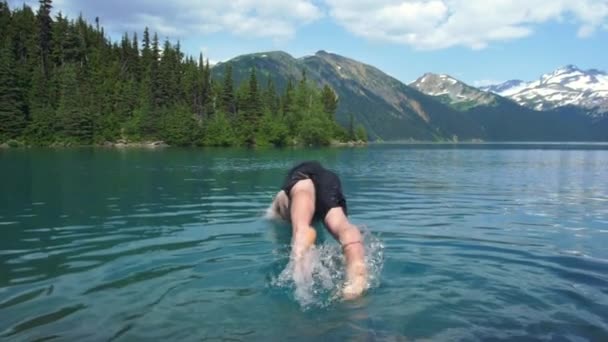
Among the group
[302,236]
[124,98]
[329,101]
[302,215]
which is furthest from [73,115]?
[302,236]

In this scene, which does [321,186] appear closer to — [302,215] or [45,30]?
[302,215]

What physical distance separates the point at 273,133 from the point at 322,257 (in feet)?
419

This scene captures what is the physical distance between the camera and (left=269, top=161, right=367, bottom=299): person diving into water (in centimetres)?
743

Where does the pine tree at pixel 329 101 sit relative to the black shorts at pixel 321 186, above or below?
above

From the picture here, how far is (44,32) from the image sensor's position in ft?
434

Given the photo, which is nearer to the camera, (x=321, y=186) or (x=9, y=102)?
(x=321, y=186)

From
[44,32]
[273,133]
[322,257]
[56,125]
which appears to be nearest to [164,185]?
[322,257]

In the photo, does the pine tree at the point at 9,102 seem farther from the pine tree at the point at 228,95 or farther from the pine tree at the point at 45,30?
the pine tree at the point at 228,95

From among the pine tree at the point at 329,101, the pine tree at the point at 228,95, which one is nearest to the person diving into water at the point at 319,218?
the pine tree at the point at 228,95

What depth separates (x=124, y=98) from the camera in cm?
13212

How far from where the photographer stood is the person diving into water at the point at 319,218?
24.4 ft

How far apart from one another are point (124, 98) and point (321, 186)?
135m

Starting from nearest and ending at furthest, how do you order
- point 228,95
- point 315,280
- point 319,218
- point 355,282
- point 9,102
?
point 355,282
point 315,280
point 319,218
point 9,102
point 228,95

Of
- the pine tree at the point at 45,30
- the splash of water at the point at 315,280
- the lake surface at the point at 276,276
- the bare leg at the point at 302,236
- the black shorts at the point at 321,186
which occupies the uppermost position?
the pine tree at the point at 45,30
